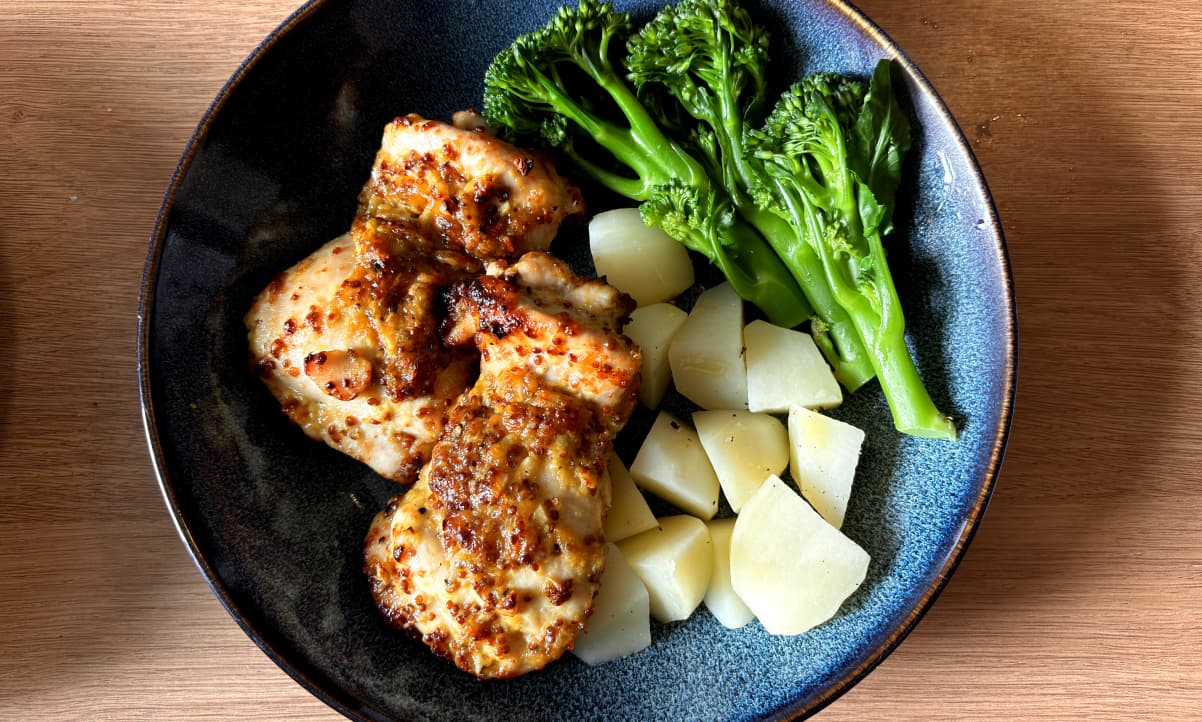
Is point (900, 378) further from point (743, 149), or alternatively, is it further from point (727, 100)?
point (727, 100)

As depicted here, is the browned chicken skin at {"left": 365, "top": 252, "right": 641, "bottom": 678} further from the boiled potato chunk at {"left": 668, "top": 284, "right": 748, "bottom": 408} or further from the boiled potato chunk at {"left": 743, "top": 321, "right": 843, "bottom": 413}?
the boiled potato chunk at {"left": 743, "top": 321, "right": 843, "bottom": 413}

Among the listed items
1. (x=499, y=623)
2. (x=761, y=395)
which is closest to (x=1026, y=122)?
(x=761, y=395)

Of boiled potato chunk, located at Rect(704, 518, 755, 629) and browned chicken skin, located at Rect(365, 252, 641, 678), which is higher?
browned chicken skin, located at Rect(365, 252, 641, 678)

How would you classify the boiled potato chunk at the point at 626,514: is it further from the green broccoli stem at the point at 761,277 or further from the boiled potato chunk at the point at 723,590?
the green broccoli stem at the point at 761,277

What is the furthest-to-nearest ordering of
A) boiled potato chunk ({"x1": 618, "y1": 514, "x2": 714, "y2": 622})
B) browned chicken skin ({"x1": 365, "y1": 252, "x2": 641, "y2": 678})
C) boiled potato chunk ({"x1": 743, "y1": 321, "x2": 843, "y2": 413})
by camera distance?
boiled potato chunk ({"x1": 743, "y1": 321, "x2": 843, "y2": 413})
boiled potato chunk ({"x1": 618, "y1": 514, "x2": 714, "y2": 622})
browned chicken skin ({"x1": 365, "y1": 252, "x2": 641, "y2": 678})

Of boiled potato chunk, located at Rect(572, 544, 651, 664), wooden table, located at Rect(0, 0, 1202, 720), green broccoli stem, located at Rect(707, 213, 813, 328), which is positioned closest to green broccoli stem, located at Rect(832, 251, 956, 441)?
green broccoli stem, located at Rect(707, 213, 813, 328)

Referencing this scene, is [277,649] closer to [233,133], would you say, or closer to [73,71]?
[233,133]
